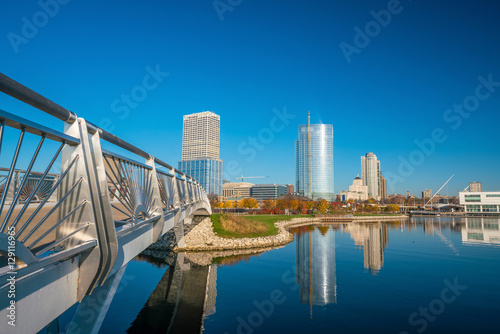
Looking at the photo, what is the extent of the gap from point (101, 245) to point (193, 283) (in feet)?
65.9

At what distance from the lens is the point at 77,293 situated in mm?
4207

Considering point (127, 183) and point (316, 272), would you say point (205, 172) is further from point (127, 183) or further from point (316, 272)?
point (127, 183)

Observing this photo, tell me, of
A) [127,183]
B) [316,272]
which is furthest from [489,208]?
[127,183]

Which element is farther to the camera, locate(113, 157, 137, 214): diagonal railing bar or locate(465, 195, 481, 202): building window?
locate(465, 195, 481, 202): building window

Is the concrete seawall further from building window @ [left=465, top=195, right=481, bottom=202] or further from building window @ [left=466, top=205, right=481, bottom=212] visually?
building window @ [left=466, top=205, right=481, bottom=212]

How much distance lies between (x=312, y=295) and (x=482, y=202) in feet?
434

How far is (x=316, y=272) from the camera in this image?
26.4 metres

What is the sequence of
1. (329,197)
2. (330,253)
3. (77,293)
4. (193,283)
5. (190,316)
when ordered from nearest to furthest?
(77,293)
(190,316)
(193,283)
(330,253)
(329,197)

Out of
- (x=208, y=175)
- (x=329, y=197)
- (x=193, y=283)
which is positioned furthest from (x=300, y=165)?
(x=193, y=283)

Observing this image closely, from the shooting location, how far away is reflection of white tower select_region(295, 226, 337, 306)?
2000 centimetres

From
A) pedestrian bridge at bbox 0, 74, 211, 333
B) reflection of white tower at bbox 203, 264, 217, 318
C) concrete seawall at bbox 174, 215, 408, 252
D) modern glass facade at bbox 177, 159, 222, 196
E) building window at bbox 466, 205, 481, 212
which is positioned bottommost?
reflection of white tower at bbox 203, 264, 217, 318

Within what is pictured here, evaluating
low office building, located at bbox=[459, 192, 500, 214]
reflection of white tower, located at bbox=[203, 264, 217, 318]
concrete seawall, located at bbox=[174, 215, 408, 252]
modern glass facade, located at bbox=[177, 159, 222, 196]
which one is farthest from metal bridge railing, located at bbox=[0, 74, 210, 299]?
modern glass facade, located at bbox=[177, 159, 222, 196]

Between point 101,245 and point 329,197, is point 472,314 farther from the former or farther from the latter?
point 329,197

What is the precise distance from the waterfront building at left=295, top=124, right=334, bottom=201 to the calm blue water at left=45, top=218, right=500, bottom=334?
155539 millimetres
